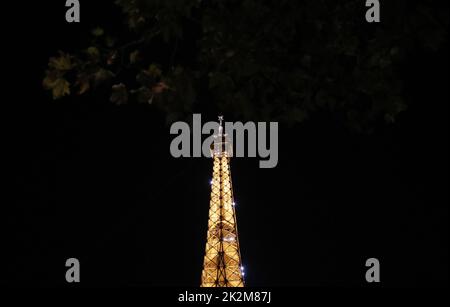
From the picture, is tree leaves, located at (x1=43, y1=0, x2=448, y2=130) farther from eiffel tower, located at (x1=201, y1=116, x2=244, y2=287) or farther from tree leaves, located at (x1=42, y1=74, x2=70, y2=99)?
eiffel tower, located at (x1=201, y1=116, x2=244, y2=287)

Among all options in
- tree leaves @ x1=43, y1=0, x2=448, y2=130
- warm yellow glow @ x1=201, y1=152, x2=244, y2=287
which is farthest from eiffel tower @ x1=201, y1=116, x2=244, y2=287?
tree leaves @ x1=43, y1=0, x2=448, y2=130

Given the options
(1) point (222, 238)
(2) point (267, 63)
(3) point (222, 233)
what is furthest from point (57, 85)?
(3) point (222, 233)

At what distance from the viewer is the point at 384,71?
5.84 m

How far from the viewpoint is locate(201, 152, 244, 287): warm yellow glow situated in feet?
144

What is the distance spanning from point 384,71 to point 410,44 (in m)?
0.32

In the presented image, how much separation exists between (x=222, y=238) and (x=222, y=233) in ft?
2.20

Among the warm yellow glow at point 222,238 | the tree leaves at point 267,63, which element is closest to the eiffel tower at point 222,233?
the warm yellow glow at point 222,238

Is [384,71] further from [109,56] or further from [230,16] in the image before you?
[109,56]

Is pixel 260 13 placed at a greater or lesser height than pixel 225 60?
greater

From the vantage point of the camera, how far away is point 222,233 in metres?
45.2

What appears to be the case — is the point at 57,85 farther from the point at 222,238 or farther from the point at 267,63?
the point at 222,238

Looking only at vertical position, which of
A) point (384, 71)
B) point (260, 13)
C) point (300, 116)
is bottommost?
point (300, 116)
